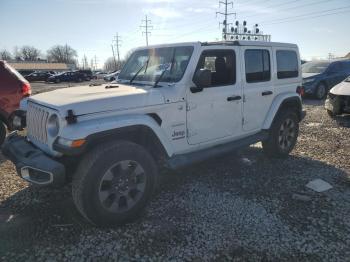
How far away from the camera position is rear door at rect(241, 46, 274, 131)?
16.1ft

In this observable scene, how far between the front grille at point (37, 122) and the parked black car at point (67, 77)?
124ft

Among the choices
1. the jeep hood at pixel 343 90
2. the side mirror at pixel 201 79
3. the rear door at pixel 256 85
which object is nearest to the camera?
the side mirror at pixel 201 79

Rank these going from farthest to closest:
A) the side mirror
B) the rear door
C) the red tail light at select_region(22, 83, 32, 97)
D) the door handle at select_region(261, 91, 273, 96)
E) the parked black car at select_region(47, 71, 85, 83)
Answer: the parked black car at select_region(47, 71, 85, 83), the red tail light at select_region(22, 83, 32, 97), the door handle at select_region(261, 91, 273, 96), the rear door, the side mirror

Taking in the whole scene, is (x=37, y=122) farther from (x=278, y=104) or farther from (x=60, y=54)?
(x=60, y=54)

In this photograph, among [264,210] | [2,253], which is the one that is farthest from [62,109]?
[264,210]

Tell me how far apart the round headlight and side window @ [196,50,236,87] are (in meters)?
2.07

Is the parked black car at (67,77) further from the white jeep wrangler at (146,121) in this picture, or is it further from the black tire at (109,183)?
the black tire at (109,183)

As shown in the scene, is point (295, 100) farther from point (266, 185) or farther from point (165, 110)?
point (165, 110)

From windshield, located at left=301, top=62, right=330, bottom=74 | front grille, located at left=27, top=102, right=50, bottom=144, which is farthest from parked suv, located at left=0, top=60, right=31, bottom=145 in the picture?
windshield, located at left=301, top=62, right=330, bottom=74

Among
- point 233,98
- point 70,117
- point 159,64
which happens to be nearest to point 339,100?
point 233,98

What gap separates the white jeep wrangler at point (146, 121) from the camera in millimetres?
3285

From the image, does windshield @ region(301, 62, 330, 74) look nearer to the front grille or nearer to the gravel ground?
the gravel ground

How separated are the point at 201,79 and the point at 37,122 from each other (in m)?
1.98

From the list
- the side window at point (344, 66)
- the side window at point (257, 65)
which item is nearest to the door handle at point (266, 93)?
the side window at point (257, 65)
